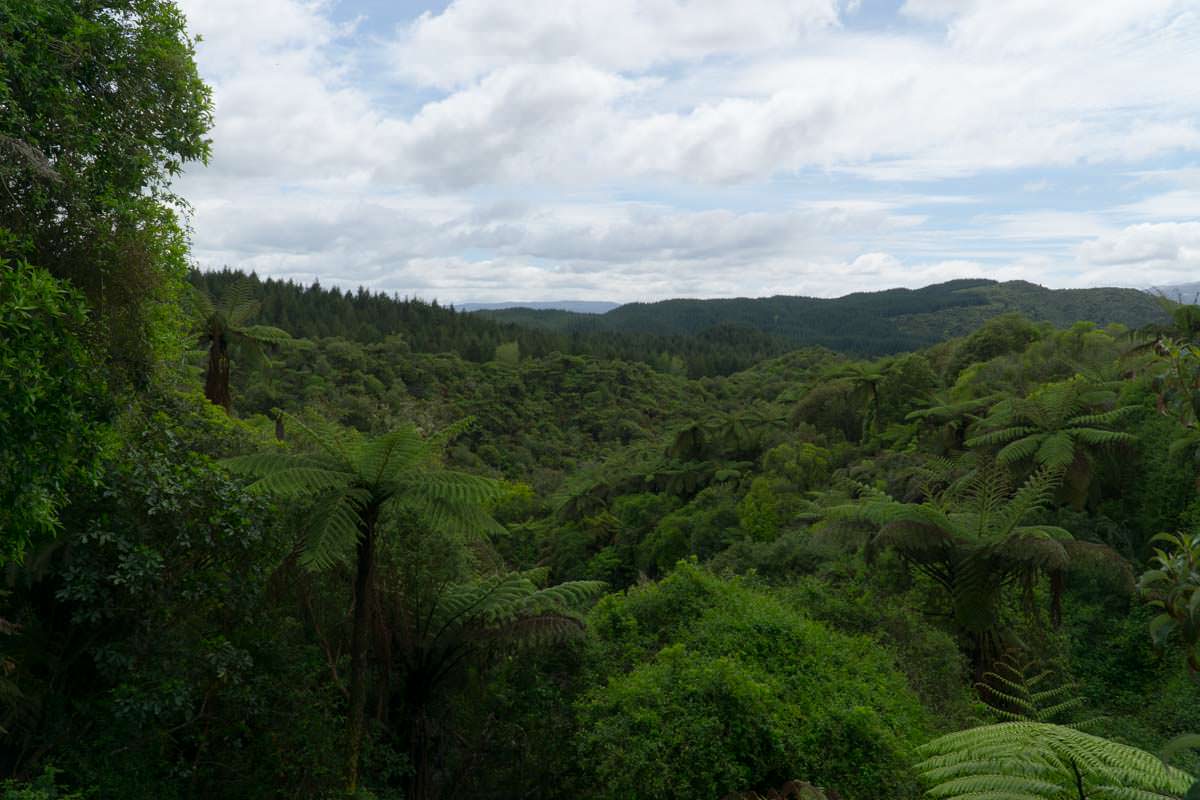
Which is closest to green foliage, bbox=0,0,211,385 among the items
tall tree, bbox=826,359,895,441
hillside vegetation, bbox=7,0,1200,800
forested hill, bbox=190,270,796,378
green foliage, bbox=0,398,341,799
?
hillside vegetation, bbox=7,0,1200,800

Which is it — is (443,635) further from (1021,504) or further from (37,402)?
(1021,504)

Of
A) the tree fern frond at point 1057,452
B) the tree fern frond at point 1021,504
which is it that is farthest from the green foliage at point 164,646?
the tree fern frond at point 1057,452

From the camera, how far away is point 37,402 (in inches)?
156

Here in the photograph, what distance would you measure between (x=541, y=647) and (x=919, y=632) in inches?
155

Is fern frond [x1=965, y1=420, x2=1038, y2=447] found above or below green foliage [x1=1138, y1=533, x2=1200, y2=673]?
below

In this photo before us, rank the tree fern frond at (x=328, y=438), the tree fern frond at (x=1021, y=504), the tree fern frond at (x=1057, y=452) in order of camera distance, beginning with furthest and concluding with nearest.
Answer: the tree fern frond at (x=1057, y=452)
the tree fern frond at (x=1021, y=504)
the tree fern frond at (x=328, y=438)

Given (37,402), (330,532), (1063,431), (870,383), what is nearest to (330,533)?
(330,532)

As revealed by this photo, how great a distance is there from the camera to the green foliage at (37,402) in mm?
3562

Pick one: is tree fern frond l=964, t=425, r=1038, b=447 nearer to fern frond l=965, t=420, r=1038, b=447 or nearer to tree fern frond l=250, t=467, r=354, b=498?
fern frond l=965, t=420, r=1038, b=447

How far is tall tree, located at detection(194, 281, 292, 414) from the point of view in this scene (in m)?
9.69

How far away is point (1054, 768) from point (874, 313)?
5931 inches

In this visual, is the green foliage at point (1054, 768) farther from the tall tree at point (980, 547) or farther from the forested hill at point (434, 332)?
the forested hill at point (434, 332)

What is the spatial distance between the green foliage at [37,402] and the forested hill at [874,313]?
79.6m

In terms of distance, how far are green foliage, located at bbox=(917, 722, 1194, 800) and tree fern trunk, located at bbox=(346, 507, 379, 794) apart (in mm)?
3630
